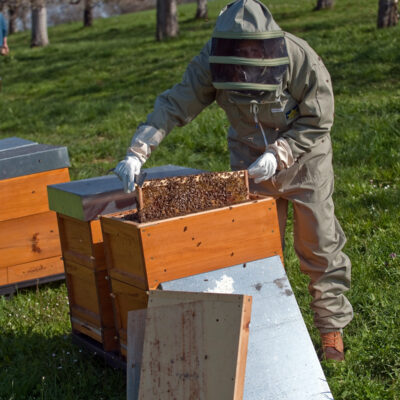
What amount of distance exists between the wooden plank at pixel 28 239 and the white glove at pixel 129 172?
1635mm

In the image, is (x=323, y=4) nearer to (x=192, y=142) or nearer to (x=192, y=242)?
(x=192, y=142)

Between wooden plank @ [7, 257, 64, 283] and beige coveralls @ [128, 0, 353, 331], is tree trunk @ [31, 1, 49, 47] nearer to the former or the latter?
wooden plank @ [7, 257, 64, 283]

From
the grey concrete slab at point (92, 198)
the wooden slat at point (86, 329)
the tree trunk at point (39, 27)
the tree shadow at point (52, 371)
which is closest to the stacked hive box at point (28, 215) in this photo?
the tree shadow at point (52, 371)

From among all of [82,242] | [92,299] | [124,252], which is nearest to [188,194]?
[124,252]

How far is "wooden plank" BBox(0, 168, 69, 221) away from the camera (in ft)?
13.4

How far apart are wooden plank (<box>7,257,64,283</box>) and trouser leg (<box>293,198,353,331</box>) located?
1885mm

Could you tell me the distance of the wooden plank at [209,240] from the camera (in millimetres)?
2492

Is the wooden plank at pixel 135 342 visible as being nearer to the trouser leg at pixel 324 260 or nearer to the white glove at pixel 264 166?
the white glove at pixel 264 166

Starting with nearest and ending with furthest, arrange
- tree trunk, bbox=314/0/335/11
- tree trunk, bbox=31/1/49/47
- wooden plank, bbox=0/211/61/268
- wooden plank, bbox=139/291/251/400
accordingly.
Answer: wooden plank, bbox=139/291/251/400
wooden plank, bbox=0/211/61/268
tree trunk, bbox=314/0/335/11
tree trunk, bbox=31/1/49/47

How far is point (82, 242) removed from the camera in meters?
3.17

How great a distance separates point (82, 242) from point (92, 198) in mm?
302

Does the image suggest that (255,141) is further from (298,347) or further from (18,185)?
(18,185)

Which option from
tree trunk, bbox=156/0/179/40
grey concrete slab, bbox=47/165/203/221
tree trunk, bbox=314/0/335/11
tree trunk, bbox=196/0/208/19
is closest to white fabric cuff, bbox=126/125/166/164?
grey concrete slab, bbox=47/165/203/221

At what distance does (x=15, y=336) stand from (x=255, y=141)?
1.75 metres
